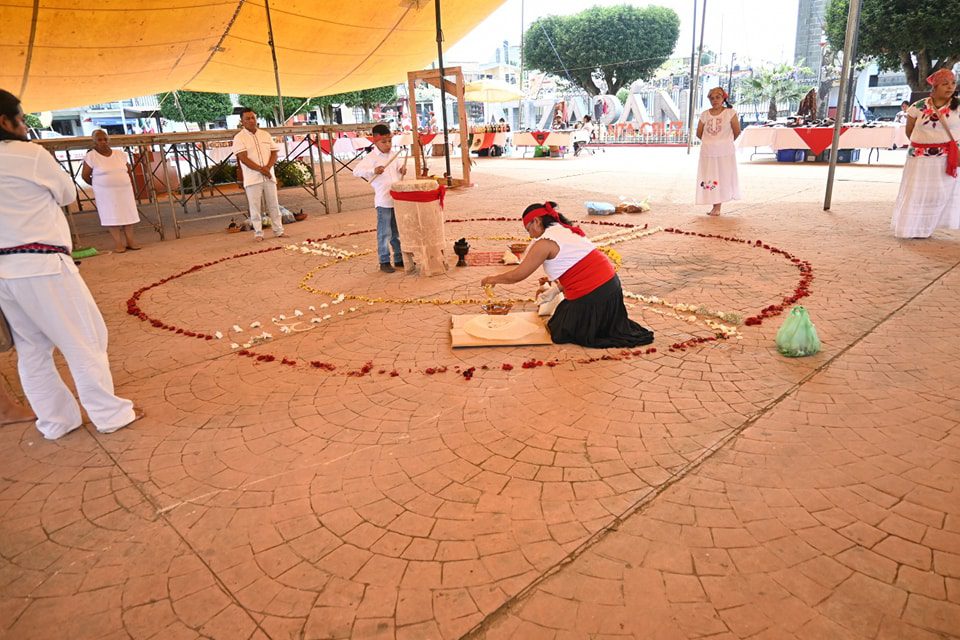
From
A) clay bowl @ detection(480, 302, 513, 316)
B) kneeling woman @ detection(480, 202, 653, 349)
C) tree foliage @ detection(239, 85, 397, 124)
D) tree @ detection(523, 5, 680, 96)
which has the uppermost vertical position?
tree @ detection(523, 5, 680, 96)

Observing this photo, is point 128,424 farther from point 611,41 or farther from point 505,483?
point 611,41

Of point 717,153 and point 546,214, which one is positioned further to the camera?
point 717,153

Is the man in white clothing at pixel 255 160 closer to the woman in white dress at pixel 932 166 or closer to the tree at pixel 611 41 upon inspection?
the woman in white dress at pixel 932 166

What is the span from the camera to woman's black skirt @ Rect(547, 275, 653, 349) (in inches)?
172

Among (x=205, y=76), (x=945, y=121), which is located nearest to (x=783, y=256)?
(x=945, y=121)

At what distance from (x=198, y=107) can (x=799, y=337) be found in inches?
1513

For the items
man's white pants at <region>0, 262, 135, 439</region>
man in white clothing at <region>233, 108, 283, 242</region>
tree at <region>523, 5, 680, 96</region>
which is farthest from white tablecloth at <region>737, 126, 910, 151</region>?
tree at <region>523, 5, 680, 96</region>

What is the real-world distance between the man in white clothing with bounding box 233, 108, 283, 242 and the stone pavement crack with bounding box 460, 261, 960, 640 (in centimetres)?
785

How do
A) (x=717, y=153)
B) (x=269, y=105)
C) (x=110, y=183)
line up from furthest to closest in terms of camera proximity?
(x=269, y=105) < (x=717, y=153) < (x=110, y=183)

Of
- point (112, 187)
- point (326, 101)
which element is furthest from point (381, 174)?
point (326, 101)

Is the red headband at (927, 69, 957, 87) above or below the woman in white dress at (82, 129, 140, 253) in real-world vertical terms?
above

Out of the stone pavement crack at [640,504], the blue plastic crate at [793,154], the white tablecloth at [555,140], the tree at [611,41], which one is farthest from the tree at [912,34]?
the stone pavement crack at [640,504]

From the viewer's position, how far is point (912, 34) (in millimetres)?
20625

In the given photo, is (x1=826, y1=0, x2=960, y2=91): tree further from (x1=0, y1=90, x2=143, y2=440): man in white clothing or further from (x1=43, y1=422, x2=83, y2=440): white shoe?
(x1=43, y1=422, x2=83, y2=440): white shoe
